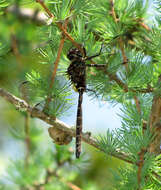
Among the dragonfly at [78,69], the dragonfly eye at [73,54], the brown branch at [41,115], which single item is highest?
the dragonfly eye at [73,54]

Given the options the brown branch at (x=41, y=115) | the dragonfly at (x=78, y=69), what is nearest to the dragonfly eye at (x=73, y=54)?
the dragonfly at (x=78, y=69)

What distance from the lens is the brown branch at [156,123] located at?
0.78 m

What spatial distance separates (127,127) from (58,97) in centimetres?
20

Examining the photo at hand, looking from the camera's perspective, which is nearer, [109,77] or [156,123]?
[156,123]

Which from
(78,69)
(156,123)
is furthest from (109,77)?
(156,123)

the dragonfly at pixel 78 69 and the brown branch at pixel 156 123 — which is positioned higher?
the dragonfly at pixel 78 69

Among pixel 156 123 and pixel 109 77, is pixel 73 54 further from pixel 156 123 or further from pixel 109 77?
pixel 156 123

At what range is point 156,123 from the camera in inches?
31.0

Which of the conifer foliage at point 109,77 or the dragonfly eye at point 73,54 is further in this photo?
the dragonfly eye at point 73,54

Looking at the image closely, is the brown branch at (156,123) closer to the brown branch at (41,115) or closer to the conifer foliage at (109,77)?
the conifer foliage at (109,77)

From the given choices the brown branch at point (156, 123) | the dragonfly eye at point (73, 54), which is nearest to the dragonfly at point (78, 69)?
the dragonfly eye at point (73, 54)

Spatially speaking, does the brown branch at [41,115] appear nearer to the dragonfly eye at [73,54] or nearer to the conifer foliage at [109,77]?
the conifer foliage at [109,77]

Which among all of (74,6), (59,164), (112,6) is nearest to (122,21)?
(112,6)

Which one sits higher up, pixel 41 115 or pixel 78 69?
pixel 78 69
